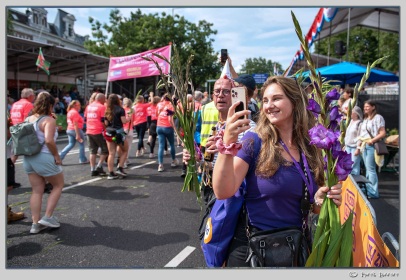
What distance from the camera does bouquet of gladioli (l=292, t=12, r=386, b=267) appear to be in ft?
4.75

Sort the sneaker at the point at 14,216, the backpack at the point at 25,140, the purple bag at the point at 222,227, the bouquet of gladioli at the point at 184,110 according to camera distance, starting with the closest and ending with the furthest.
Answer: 1. the purple bag at the point at 222,227
2. the bouquet of gladioli at the point at 184,110
3. the backpack at the point at 25,140
4. the sneaker at the point at 14,216

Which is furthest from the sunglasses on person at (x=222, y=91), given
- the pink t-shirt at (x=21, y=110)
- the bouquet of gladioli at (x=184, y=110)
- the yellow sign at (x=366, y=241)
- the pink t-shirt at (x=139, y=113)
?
the pink t-shirt at (x=139, y=113)

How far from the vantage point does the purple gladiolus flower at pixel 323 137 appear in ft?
4.72

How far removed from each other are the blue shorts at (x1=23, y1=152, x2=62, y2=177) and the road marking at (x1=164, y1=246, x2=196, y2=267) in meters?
1.93

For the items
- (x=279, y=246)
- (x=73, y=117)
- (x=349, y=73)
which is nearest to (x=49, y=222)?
(x=279, y=246)

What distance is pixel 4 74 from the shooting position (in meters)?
1.93

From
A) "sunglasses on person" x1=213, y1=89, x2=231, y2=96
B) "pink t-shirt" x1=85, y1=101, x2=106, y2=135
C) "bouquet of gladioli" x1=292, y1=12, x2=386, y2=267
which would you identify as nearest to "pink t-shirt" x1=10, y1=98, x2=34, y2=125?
"pink t-shirt" x1=85, y1=101, x2=106, y2=135

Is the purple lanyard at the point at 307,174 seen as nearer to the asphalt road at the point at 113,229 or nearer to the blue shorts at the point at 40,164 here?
the asphalt road at the point at 113,229

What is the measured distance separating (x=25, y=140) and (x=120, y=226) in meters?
1.61

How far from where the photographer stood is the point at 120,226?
14.1 feet

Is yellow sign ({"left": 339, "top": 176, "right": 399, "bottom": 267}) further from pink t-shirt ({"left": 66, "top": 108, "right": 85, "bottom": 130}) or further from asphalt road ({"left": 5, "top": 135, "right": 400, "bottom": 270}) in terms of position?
pink t-shirt ({"left": 66, "top": 108, "right": 85, "bottom": 130})

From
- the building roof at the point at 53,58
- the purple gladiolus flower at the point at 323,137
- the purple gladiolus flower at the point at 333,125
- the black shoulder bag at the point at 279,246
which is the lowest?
the black shoulder bag at the point at 279,246

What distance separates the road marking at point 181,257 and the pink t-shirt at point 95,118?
164 inches
